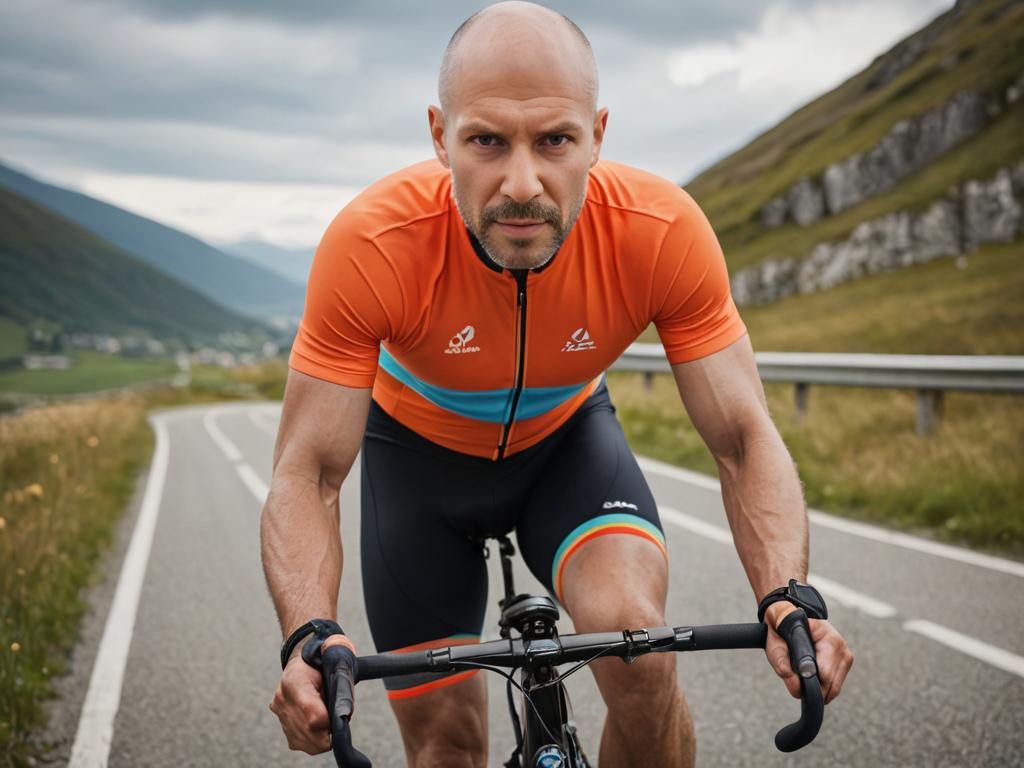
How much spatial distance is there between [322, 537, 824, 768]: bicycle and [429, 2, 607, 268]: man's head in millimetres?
905

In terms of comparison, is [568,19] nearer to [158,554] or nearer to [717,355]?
[717,355]

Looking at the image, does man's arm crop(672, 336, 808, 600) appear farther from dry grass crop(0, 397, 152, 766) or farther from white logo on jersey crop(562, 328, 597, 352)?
dry grass crop(0, 397, 152, 766)

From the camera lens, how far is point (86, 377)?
15462cm

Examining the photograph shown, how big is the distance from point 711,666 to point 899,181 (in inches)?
2814

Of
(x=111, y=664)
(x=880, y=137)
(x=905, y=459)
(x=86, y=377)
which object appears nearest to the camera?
(x=111, y=664)

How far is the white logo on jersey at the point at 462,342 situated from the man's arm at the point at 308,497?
288mm

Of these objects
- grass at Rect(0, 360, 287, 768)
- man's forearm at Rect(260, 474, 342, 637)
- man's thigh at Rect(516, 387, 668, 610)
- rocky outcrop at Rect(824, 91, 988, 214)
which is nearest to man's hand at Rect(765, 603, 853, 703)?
man's thigh at Rect(516, 387, 668, 610)

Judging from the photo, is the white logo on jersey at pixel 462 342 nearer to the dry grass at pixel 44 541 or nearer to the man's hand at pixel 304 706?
the man's hand at pixel 304 706

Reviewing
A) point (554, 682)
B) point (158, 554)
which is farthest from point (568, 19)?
point (158, 554)

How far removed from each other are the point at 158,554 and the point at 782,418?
680 centimetres

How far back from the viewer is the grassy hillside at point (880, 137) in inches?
2393

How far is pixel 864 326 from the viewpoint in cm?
3028

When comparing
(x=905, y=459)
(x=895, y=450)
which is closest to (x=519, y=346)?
(x=905, y=459)

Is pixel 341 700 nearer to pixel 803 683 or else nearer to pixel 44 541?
pixel 803 683
